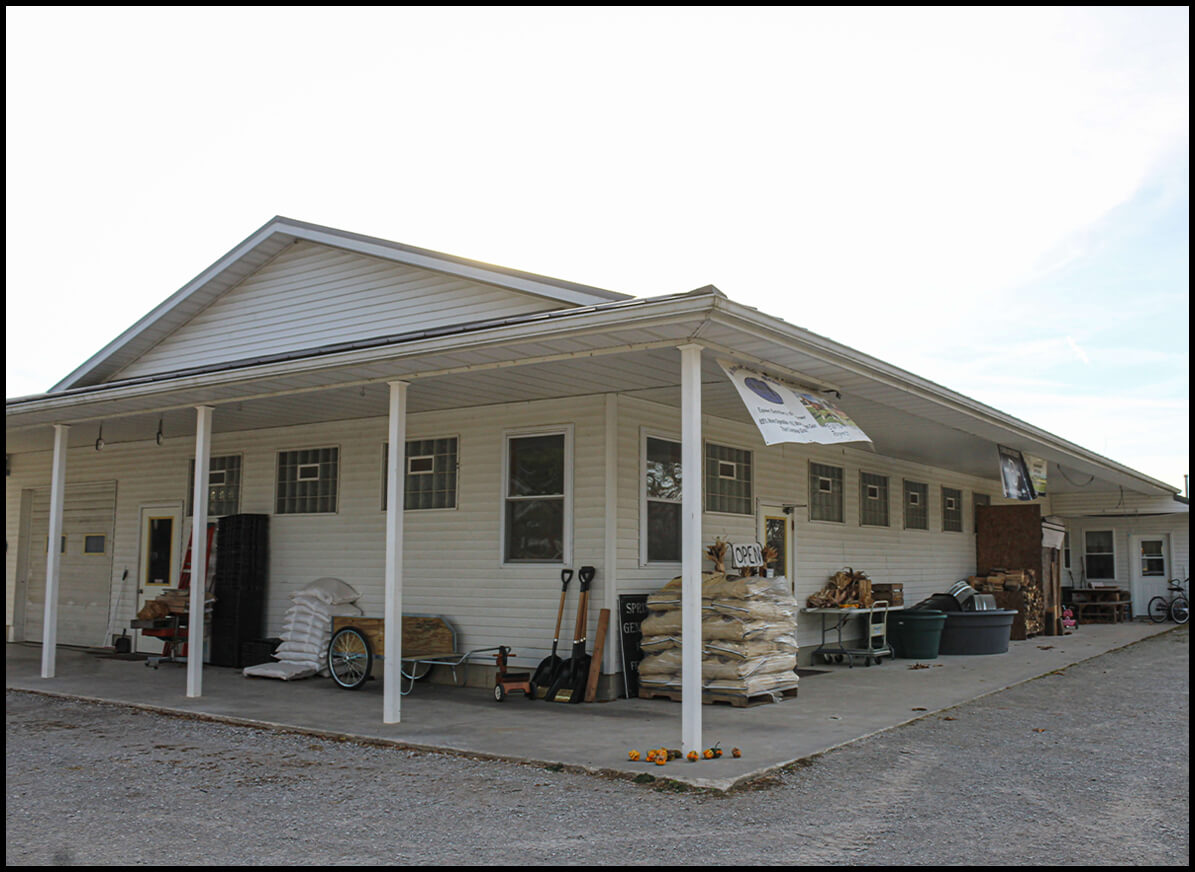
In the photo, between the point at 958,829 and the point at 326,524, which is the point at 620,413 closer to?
the point at 326,524

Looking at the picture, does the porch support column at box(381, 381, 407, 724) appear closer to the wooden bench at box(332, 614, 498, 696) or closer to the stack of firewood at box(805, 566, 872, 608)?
the wooden bench at box(332, 614, 498, 696)

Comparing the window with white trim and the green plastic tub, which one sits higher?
the window with white trim

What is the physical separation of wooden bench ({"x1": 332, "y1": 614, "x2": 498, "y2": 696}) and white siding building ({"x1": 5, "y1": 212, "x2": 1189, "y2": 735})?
24 cm

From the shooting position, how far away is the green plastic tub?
49.9ft

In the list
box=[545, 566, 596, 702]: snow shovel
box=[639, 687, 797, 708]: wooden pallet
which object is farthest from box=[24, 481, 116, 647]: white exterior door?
box=[639, 687, 797, 708]: wooden pallet

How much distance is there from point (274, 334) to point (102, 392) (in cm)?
239

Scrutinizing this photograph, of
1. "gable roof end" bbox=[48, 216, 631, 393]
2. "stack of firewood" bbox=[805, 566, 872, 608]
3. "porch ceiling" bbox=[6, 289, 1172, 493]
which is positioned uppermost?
"gable roof end" bbox=[48, 216, 631, 393]

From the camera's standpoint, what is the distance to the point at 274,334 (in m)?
13.2

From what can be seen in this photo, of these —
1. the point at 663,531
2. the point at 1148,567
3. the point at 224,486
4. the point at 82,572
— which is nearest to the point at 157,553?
the point at 224,486

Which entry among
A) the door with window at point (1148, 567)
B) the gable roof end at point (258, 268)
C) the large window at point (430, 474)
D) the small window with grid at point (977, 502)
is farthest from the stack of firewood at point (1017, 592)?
the gable roof end at point (258, 268)

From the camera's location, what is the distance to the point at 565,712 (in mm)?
9648

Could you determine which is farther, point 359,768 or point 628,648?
point 628,648

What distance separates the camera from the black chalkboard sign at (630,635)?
418 inches

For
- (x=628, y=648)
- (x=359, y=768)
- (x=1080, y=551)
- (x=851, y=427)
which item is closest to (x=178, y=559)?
(x=628, y=648)
